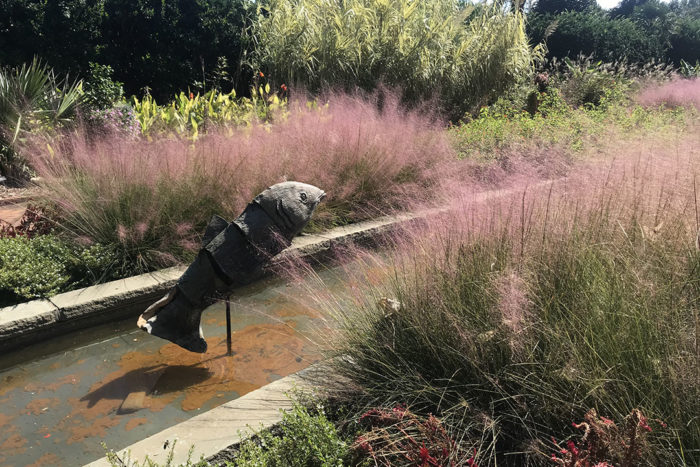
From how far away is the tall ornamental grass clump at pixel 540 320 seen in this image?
5.54 feet

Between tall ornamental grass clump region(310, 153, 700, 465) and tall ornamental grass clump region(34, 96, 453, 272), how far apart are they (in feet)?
4.70

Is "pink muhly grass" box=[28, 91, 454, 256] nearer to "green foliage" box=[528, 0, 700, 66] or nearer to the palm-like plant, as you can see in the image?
the palm-like plant

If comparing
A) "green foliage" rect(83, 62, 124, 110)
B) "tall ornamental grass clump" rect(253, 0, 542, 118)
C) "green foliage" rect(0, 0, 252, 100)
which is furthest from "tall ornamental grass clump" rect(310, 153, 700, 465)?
"green foliage" rect(0, 0, 252, 100)

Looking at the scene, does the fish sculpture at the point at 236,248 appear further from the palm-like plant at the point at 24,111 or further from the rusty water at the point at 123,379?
the palm-like plant at the point at 24,111

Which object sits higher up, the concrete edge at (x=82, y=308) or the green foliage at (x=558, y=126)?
the green foliage at (x=558, y=126)

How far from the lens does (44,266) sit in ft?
10.8

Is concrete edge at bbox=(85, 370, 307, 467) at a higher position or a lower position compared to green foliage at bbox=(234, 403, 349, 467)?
lower

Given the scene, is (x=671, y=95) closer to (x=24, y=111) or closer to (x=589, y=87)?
(x=589, y=87)

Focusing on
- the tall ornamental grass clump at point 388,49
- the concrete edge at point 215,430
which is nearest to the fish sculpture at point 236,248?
the concrete edge at point 215,430

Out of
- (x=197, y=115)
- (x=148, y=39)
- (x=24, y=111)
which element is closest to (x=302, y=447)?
(x=197, y=115)

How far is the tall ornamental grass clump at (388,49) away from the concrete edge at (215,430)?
6507mm

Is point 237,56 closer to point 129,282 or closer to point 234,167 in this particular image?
point 234,167

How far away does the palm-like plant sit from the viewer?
600 cm

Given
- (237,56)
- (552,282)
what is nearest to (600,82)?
(237,56)
